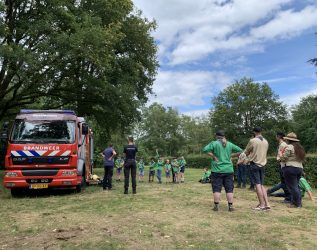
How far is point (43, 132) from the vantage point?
43.3ft

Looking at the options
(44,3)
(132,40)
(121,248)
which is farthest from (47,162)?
(132,40)

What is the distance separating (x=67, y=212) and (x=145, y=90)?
21105mm

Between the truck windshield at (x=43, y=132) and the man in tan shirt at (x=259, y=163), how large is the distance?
6131 millimetres

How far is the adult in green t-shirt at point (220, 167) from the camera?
9.30 m

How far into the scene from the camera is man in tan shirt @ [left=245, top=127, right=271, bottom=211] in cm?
940

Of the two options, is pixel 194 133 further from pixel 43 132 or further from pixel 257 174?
pixel 257 174

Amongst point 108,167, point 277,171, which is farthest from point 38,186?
point 277,171

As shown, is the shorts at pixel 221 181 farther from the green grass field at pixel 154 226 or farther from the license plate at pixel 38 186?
the license plate at pixel 38 186

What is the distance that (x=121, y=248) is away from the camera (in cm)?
590

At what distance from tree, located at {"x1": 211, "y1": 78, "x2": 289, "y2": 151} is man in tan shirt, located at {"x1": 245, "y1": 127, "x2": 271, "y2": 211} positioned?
54.7m

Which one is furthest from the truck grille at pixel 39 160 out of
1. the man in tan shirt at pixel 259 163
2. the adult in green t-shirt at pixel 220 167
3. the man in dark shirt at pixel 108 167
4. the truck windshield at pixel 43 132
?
the man in tan shirt at pixel 259 163

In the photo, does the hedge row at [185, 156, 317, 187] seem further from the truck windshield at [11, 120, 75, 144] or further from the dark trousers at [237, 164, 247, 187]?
the truck windshield at [11, 120, 75, 144]

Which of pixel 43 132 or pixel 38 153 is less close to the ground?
pixel 43 132

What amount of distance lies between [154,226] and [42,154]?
21.2 ft
